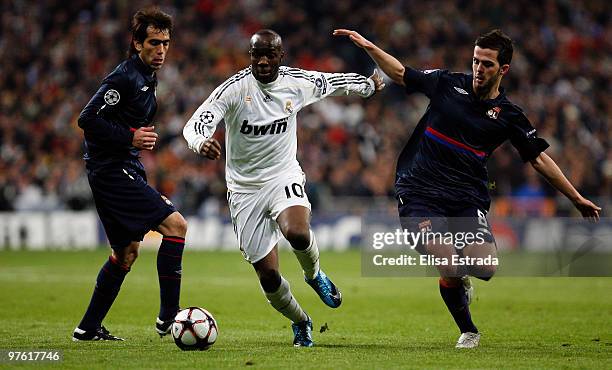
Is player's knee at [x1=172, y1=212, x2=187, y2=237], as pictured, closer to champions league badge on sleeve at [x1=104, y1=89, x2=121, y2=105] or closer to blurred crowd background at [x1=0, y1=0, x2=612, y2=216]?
champions league badge on sleeve at [x1=104, y1=89, x2=121, y2=105]

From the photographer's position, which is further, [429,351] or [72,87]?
[72,87]

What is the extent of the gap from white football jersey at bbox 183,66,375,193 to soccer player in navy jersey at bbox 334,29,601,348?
706mm

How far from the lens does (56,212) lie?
22.7 m

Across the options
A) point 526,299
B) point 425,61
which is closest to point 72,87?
point 425,61

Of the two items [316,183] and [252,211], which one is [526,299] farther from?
[316,183]

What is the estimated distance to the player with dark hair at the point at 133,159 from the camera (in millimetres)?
8555

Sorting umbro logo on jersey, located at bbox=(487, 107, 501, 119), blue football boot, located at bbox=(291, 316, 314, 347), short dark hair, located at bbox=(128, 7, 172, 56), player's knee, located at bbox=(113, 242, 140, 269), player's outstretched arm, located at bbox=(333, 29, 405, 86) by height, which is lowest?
blue football boot, located at bbox=(291, 316, 314, 347)

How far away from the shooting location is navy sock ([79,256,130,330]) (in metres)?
8.98

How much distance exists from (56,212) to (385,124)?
7.88 meters

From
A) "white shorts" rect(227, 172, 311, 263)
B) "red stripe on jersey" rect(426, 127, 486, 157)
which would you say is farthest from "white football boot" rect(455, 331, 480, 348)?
"white shorts" rect(227, 172, 311, 263)

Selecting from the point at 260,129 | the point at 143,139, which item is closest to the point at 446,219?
the point at 260,129

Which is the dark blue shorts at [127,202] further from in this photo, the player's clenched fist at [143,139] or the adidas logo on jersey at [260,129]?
the adidas logo on jersey at [260,129]

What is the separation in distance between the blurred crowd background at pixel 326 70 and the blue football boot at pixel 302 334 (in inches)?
524

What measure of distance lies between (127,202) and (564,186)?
3742 mm
